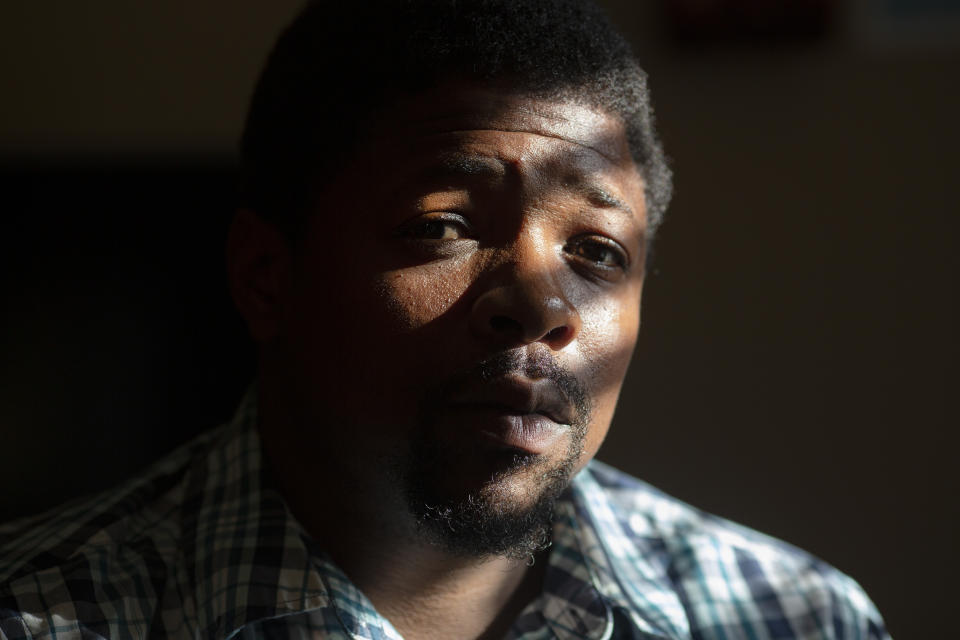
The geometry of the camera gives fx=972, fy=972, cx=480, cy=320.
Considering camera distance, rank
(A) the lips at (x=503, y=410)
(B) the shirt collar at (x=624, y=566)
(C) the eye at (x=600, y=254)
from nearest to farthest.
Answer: (A) the lips at (x=503, y=410) < (C) the eye at (x=600, y=254) < (B) the shirt collar at (x=624, y=566)

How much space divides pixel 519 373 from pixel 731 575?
51cm

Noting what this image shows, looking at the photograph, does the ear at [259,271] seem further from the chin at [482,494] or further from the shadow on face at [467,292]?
the chin at [482,494]

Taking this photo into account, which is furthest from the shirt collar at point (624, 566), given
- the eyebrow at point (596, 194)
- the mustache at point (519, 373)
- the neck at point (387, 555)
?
the eyebrow at point (596, 194)

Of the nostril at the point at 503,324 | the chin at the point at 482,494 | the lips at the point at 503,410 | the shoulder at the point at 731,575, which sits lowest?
the shoulder at the point at 731,575

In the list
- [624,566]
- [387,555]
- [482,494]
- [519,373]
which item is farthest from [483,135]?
[624,566]

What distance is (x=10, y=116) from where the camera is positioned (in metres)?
2.12

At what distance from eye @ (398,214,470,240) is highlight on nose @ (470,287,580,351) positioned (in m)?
0.08

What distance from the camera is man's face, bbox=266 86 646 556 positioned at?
3.00ft

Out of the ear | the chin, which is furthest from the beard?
the ear

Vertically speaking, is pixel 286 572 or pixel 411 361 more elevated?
pixel 411 361

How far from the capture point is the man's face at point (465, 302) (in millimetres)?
916

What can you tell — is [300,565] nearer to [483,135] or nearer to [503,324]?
[503,324]

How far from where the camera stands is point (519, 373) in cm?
91

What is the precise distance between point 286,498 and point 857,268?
1.44 metres
